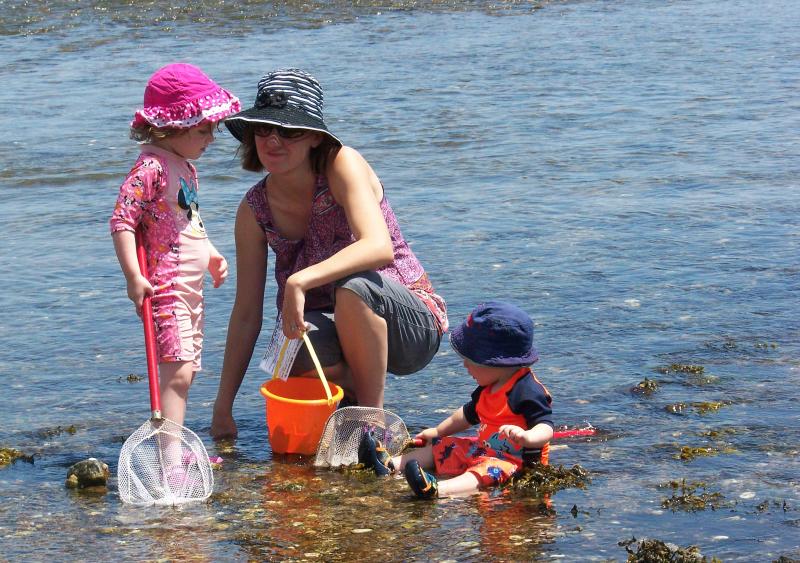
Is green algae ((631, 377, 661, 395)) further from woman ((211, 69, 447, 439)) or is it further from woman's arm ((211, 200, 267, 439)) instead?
woman's arm ((211, 200, 267, 439))

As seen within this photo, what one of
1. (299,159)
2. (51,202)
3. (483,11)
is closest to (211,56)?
(483,11)

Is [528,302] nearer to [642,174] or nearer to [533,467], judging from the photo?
Answer: [533,467]

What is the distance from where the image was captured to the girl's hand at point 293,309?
442cm

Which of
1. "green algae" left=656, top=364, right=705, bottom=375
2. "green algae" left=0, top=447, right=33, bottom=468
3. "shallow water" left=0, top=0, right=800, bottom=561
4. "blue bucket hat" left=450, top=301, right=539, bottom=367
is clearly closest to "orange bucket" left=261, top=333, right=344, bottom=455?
"shallow water" left=0, top=0, right=800, bottom=561

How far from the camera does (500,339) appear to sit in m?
4.47

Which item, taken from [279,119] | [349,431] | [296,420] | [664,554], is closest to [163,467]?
[296,420]

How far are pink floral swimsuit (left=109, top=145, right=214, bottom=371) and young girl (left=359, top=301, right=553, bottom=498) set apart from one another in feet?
2.58

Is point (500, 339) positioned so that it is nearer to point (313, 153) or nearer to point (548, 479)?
point (548, 479)

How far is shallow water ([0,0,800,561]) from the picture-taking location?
4.05 m

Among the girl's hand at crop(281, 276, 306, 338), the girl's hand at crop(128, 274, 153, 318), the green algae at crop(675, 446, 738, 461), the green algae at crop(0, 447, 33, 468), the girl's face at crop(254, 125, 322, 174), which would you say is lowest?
the green algae at crop(675, 446, 738, 461)

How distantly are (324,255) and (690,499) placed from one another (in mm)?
1720

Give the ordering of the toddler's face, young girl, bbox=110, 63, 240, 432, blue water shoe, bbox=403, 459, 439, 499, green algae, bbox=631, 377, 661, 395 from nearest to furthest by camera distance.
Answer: blue water shoe, bbox=403, 459, 439, 499, the toddler's face, young girl, bbox=110, 63, 240, 432, green algae, bbox=631, 377, 661, 395

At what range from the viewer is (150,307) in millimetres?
4430

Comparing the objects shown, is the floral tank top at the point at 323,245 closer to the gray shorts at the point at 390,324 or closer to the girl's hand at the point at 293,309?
the gray shorts at the point at 390,324
